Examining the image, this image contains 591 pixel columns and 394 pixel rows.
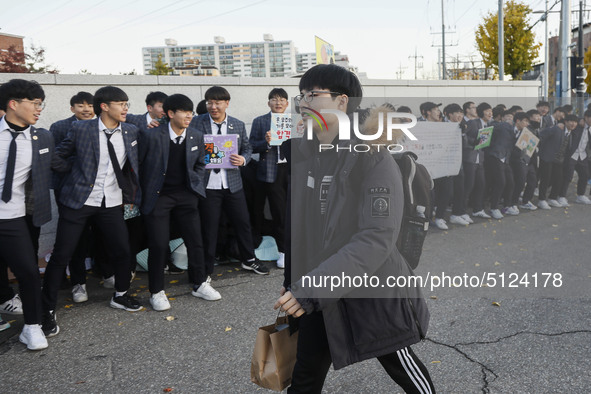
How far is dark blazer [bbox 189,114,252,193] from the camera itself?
545 cm

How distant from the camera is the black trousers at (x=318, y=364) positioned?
2.08m

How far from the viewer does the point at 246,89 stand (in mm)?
8211

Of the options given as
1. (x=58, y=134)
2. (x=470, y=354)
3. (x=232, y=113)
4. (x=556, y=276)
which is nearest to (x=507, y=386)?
(x=470, y=354)

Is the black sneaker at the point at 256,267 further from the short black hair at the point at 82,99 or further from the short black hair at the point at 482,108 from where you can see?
the short black hair at the point at 482,108

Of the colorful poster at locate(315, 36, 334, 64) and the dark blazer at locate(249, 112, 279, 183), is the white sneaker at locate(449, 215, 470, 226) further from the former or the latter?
the dark blazer at locate(249, 112, 279, 183)

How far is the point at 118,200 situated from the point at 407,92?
802 centimetres

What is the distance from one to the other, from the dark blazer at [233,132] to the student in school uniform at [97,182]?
94 centimetres

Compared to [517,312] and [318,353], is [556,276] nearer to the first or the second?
[517,312]

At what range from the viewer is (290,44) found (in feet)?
533

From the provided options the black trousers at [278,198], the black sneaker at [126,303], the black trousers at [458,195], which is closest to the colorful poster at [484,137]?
the black trousers at [458,195]

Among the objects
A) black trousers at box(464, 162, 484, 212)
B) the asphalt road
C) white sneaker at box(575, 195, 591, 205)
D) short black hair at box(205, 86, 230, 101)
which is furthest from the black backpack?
white sneaker at box(575, 195, 591, 205)

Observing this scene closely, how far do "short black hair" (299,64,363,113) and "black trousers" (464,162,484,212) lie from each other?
7.11 metres

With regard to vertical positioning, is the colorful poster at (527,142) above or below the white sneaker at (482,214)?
above

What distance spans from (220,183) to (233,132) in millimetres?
607
